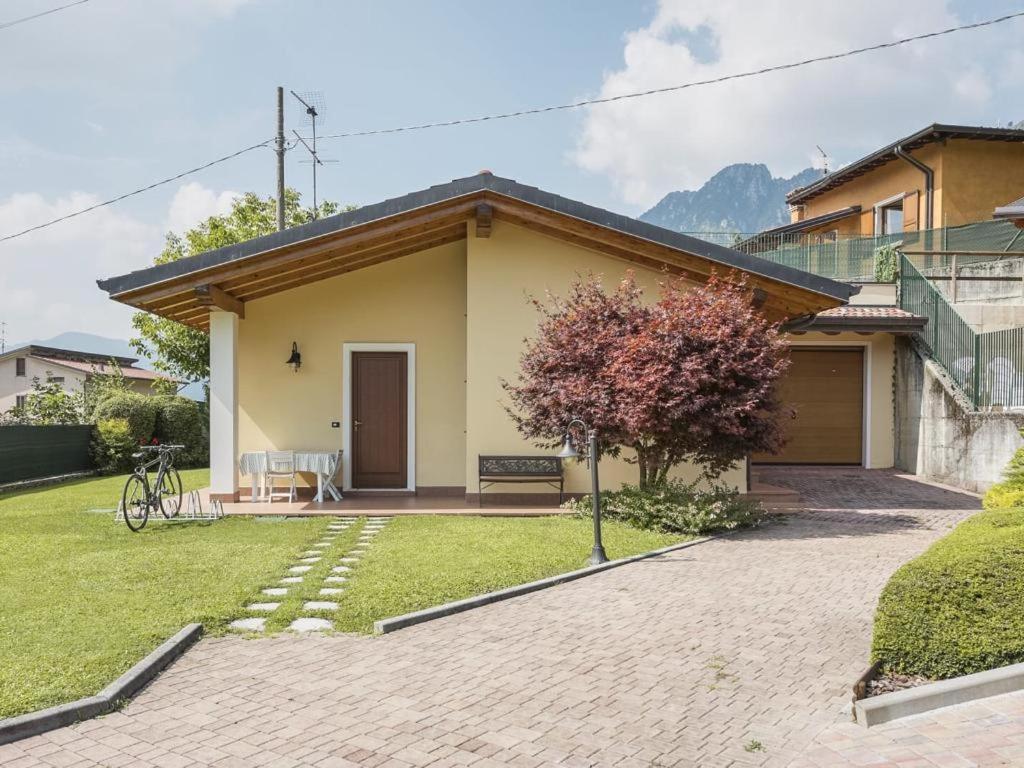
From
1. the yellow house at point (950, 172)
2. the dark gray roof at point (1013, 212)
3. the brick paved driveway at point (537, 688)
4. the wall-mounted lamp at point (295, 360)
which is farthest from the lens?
the yellow house at point (950, 172)

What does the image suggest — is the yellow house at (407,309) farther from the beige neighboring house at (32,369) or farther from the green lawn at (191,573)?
the beige neighboring house at (32,369)

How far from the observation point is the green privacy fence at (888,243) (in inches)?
744

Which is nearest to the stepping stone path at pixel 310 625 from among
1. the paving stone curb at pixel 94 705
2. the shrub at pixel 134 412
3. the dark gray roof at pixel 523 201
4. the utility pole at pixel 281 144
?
the paving stone curb at pixel 94 705

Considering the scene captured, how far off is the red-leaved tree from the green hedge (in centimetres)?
518

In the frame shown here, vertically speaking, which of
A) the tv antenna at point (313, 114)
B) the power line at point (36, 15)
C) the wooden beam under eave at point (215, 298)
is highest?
the tv antenna at point (313, 114)

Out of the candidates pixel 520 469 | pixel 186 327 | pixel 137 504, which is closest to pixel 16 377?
pixel 186 327

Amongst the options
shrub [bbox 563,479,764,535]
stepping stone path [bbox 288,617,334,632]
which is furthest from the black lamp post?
stepping stone path [bbox 288,617,334,632]

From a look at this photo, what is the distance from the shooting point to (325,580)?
713 centimetres

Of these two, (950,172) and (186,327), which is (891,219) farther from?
(186,327)

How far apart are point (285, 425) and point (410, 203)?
14.8ft

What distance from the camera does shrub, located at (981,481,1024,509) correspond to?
7.96m

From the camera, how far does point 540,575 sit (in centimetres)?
737

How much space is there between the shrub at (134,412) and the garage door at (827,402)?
15.8 m

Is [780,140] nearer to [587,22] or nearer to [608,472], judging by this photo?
[587,22]
